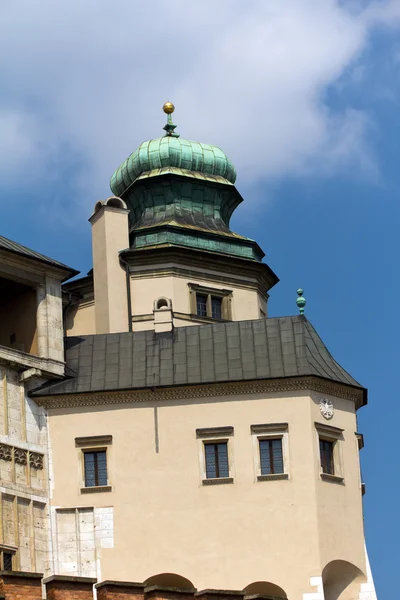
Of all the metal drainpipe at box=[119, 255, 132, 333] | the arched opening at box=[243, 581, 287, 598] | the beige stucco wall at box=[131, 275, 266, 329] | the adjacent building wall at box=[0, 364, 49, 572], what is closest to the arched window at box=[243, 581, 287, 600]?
the arched opening at box=[243, 581, 287, 598]

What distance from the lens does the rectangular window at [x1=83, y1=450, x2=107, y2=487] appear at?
46656mm

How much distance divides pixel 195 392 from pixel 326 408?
378cm

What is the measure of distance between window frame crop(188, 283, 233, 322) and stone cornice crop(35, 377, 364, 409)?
30.0 feet

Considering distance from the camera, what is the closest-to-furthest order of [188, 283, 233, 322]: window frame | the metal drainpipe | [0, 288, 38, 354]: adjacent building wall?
[0, 288, 38, 354]: adjacent building wall
the metal drainpipe
[188, 283, 233, 322]: window frame

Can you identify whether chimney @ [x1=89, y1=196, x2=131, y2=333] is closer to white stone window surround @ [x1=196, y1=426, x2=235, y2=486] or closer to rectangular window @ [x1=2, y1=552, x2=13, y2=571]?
white stone window surround @ [x1=196, y1=426, x2=235, y2=486]

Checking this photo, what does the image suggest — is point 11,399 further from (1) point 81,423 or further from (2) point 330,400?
(2) point 330,400

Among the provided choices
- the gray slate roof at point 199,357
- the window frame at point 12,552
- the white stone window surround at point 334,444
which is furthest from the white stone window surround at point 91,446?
the white stone window surround at point 334,444

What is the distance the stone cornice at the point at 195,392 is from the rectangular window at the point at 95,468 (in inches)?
58.4

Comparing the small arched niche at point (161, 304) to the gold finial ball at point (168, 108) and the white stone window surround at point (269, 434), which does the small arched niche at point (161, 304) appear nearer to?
the white stone window surround at point (269, 434)

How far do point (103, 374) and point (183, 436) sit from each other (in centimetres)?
335

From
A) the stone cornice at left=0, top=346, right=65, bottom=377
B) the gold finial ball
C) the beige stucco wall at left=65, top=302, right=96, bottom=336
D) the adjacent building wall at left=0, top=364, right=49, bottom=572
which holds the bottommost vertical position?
the adjacent building wall at left=0, top=364, right=49, bottom=572

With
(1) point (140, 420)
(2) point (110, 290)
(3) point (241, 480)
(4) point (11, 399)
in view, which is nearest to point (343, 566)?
(3) point (241, 480)

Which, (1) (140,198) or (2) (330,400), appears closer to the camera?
(2) (330,400)

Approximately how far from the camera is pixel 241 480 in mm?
46000
